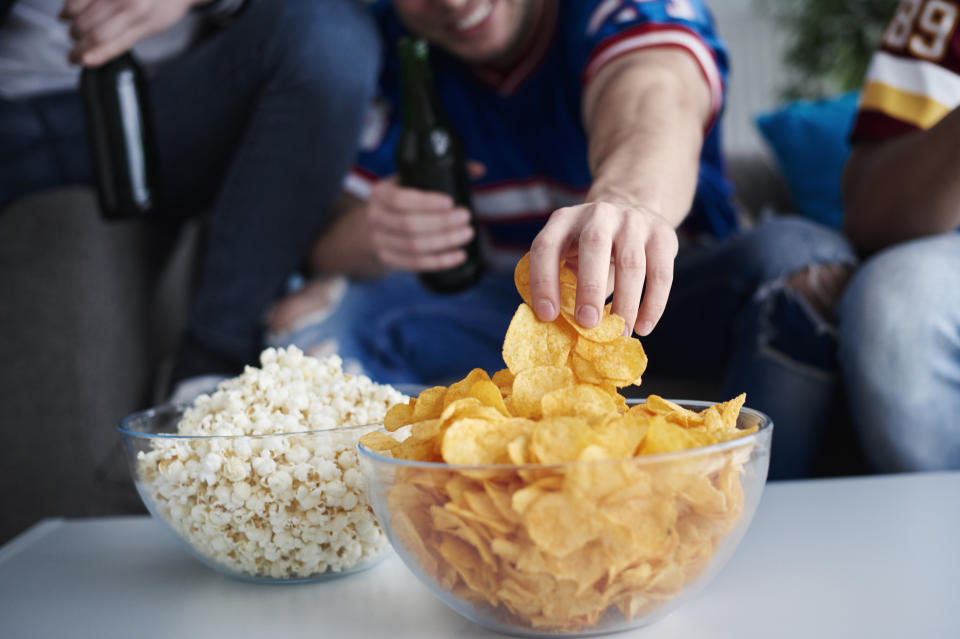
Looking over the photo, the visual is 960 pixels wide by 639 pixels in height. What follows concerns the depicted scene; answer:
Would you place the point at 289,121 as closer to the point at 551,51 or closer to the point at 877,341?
the point at 551,51

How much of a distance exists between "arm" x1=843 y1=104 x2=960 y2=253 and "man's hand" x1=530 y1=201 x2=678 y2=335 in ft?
2.15

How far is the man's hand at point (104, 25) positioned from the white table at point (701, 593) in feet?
2.21

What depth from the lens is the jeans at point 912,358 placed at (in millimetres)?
1056

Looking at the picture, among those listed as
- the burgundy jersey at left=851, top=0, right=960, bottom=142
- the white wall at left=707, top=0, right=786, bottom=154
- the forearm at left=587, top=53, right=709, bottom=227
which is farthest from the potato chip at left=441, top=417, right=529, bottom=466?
the white wall at left=707, top=0, right=786, bottom=154

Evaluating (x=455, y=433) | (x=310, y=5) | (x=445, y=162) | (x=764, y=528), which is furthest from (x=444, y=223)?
(x=455, y=433)

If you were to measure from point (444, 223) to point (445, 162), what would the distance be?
0.36 feet

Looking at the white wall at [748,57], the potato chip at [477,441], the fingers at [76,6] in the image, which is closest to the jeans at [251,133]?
the fingers at [76,6]

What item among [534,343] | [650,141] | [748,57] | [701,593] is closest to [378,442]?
[534,343]

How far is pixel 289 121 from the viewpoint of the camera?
145cm

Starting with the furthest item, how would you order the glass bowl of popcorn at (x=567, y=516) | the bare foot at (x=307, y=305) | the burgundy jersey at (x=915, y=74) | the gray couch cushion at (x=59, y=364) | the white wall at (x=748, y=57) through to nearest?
the white wall at (x=748, y=57) < the bare foot at (x=307, y=305) < the gray couch cushion at (x=59, y=364) < the burgundy jersey at (x=915, y=74) < the glass bowl of popcorn at (x=567, y=516)

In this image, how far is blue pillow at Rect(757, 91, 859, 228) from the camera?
186 cm

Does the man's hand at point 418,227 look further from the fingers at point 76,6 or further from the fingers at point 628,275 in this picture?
the fingers at point 628,275

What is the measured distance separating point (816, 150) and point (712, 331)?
681 millimetres

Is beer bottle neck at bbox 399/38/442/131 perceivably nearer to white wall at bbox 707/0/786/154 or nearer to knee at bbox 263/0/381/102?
knee at bbox 263/0/381/102
